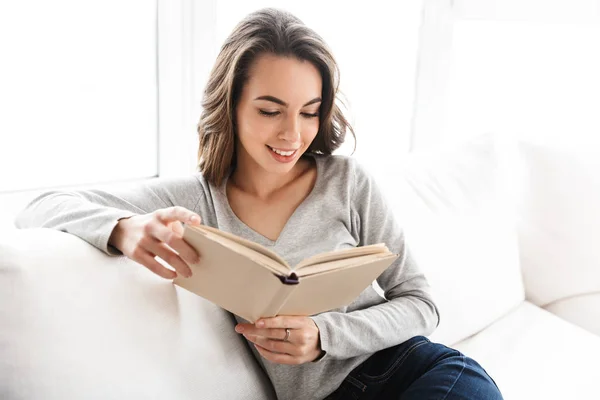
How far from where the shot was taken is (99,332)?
1161mm

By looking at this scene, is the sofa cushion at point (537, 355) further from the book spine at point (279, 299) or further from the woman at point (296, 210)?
the book spine at point (279, 299)

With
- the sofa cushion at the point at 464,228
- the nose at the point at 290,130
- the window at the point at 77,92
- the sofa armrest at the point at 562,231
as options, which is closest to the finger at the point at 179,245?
the nose at the point at 290,130

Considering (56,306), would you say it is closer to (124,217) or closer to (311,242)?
(124,217)

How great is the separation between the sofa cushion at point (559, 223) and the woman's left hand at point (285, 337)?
1.13 meters

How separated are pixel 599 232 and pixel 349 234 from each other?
1007mm

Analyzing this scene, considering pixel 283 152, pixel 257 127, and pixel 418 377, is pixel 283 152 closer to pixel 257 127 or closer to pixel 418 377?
pixel 257 127

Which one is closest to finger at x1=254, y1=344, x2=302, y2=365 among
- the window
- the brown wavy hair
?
the brown wavy hair

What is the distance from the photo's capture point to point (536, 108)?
291 centimetres

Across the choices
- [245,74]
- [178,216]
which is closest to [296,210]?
[245,74]

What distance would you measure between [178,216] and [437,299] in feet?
3.01

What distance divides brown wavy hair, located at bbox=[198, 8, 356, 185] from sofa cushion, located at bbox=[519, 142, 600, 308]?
90cm

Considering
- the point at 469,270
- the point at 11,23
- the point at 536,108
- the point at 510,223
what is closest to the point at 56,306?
the point at 11,23

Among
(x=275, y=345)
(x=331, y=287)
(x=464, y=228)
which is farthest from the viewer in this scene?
(x=464, y=228)

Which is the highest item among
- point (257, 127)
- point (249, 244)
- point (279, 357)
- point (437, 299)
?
point (257, 127)
